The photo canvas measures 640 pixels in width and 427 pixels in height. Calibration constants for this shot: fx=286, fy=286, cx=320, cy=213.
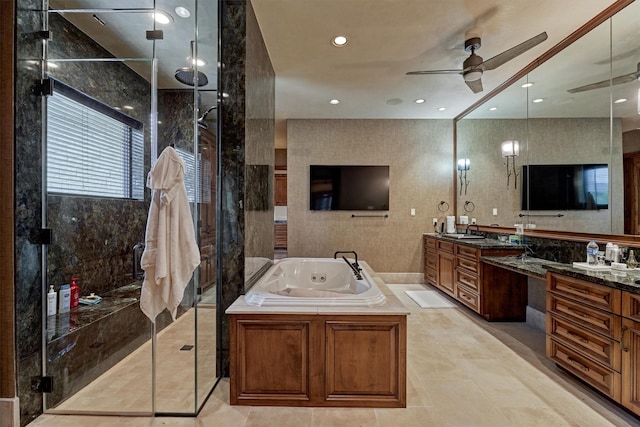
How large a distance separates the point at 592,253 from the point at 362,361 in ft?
6.87

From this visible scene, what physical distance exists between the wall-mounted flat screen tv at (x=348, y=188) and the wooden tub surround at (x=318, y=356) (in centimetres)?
326

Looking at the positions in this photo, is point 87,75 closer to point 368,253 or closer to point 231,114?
point 231,114

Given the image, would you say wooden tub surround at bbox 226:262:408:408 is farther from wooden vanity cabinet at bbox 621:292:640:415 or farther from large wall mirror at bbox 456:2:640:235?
large wall mirror at bbox 456:2:640:235

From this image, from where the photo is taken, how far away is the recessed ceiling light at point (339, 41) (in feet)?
8.91

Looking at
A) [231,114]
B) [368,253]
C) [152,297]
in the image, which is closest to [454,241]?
[368,253]

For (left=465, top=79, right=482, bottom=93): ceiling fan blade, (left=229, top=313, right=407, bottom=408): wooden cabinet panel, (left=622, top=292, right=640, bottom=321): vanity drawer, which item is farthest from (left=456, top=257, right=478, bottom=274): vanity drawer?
(left=229, top=313, right=407, bottom=408): wooden cabinet panel

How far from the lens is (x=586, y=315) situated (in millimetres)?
1945

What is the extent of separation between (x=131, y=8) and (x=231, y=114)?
118 centimetres

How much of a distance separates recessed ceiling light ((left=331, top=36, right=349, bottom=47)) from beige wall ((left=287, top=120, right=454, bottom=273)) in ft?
7.22

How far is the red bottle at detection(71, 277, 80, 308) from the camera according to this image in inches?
88.4

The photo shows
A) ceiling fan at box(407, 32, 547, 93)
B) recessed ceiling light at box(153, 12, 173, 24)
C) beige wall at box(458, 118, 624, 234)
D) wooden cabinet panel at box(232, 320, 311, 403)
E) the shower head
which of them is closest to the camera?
wooden cabinet panel at box(232, 320, 311, 403)

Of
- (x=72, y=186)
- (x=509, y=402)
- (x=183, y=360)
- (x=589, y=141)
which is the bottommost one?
(x=509, y=402)

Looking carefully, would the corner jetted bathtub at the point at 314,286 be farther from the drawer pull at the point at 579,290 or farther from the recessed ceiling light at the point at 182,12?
the recessed ceiling light at the point at 182,12

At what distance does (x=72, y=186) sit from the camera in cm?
230
